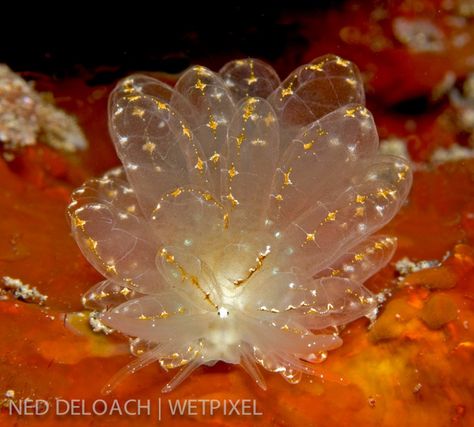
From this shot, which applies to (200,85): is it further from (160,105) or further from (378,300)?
(378,300)

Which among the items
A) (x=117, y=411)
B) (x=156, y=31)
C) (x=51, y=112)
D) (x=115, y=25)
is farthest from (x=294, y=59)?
(x=117, y=411)

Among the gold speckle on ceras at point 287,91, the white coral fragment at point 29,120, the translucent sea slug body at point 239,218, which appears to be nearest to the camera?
the translucent sea slug body at point 239,218

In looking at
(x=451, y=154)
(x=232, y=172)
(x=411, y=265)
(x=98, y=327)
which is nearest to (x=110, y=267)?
(x=98, y=327)

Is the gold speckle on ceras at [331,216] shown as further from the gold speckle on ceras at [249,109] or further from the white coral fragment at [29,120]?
the white coral fragment at [29,120]

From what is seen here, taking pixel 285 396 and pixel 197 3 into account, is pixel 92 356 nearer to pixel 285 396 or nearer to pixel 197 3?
pixel 285 396

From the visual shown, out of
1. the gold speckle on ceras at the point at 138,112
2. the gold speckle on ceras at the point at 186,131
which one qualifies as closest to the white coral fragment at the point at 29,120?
the gold speckle on ceras at the point at 138,112
